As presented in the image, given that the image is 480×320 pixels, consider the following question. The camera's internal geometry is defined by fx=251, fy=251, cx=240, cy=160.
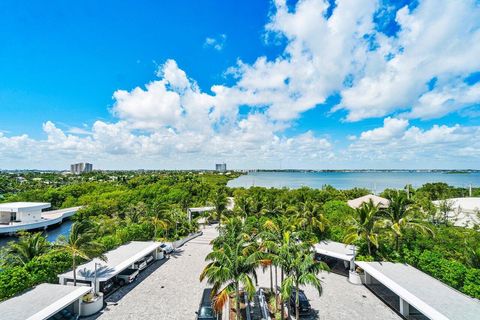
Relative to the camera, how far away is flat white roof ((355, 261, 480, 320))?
11758 millimetres

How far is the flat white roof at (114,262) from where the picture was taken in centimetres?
1596

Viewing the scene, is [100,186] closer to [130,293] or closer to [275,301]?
[130,293]

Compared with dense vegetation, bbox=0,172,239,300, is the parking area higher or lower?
lower

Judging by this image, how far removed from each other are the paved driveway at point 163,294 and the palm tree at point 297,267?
6.28 meters

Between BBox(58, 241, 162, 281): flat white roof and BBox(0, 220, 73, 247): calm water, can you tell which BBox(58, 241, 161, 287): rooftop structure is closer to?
BBox(58, 241, 162, 281): flat white roof

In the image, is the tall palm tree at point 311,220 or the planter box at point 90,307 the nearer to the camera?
the planter box at point 90,307

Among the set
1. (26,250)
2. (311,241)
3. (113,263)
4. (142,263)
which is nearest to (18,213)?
(26,250)

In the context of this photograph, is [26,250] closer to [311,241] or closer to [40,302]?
[40,302]

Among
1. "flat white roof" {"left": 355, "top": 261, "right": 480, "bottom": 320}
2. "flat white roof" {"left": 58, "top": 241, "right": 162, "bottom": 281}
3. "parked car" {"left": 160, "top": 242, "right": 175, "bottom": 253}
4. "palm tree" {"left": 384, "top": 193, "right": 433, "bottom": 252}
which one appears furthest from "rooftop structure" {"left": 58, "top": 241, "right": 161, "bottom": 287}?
"palm tree" {"left": 384, "top": 193, "right": 433, "bottom": 252}

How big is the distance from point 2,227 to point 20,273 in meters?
36.0

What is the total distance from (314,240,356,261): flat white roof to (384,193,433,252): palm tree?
3376mm

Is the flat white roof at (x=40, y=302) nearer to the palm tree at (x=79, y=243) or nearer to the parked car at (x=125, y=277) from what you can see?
the palm tree at (x=79, y=243)

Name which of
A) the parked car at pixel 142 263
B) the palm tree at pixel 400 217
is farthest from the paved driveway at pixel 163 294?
the palm tree at pixel 400 217

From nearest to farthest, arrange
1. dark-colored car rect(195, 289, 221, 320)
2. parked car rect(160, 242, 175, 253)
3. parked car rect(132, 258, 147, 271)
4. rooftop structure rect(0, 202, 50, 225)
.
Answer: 1. dark-colored car rect(195, 289, 221, 320)
2. parked car rect(132, 258, 147, 271)
3. parked car rect(160, 242, 175, 253)
4. rooftop structure rect(0, 202, 50, 225)
